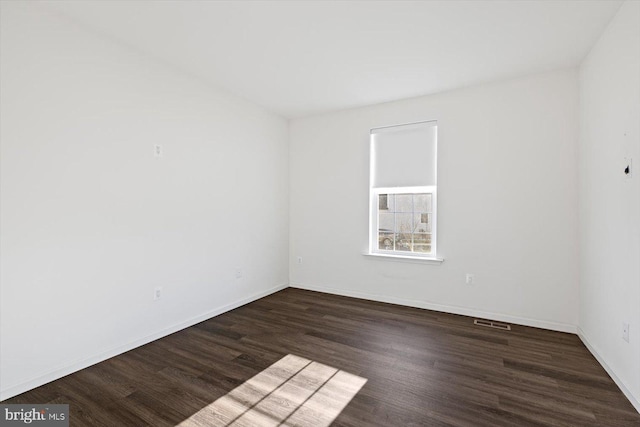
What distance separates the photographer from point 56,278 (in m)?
2.34

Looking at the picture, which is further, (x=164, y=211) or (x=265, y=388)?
(x=164, y=211)

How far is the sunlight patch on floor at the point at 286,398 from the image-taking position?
6.21 ft

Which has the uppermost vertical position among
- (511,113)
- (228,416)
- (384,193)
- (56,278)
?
(511,113)

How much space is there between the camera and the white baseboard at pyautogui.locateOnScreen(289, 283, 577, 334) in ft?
10.8

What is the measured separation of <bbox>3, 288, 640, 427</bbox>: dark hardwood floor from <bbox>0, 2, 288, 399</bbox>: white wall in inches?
12.5

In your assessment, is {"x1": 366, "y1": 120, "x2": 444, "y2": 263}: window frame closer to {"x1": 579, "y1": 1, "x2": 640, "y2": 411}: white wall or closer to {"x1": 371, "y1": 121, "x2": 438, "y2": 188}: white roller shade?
{"x1": 371, "y1": 121, "x2": 438, "y2": 188}: white roller shade

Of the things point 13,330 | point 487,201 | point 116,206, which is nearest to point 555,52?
point 487,201

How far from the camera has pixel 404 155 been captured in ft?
13.7

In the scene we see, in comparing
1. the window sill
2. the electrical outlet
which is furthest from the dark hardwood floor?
the electrical outlet

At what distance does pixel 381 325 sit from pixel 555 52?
3.25 meters

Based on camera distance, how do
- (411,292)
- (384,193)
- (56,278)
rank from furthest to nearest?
(384,193) → (411,292) → (56,278)

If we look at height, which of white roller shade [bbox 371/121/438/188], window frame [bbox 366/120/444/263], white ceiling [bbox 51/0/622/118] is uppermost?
white ceiling [bbox 51/0/622/118]

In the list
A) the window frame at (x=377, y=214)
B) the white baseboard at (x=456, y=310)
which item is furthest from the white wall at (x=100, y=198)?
the window frame at (x=377, y=214)

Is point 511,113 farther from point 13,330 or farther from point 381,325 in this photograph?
point 13,330
